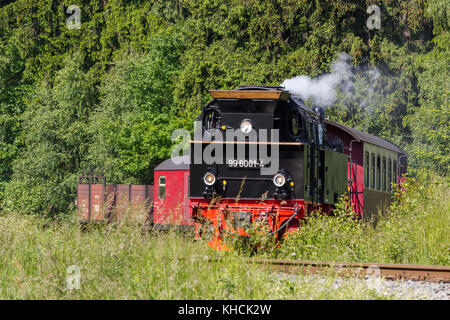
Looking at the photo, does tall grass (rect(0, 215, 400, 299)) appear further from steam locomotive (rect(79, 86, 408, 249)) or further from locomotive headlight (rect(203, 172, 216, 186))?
locomotive headlight (rect(203, 172, 216, 186))

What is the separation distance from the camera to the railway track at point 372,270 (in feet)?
29.9

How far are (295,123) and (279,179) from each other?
117cm

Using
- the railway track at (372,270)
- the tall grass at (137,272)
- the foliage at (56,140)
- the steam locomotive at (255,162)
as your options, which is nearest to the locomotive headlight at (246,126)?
the steam locomotive at (255,162)

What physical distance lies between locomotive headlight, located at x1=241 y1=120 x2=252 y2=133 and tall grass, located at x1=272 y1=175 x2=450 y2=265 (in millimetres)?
1922

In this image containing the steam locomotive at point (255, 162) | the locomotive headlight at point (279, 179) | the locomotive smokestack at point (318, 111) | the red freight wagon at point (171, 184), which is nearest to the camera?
the steam locomotive at point (255, 162)

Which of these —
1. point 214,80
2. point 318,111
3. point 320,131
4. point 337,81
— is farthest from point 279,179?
point 337,81

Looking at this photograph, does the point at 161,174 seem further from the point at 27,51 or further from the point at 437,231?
the point at 27,51

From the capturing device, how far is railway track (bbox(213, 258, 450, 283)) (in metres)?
9.10

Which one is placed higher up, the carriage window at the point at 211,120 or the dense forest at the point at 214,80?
the dense forest at the point at 214,80

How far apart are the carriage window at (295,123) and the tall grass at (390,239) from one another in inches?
66.1

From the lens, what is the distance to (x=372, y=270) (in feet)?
30.6

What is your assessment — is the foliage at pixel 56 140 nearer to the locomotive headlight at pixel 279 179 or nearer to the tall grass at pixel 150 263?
the locomotive headlight at pixel 279 179

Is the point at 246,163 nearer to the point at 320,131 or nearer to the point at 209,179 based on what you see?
the point at 209,179

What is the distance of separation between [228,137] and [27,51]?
110ft
